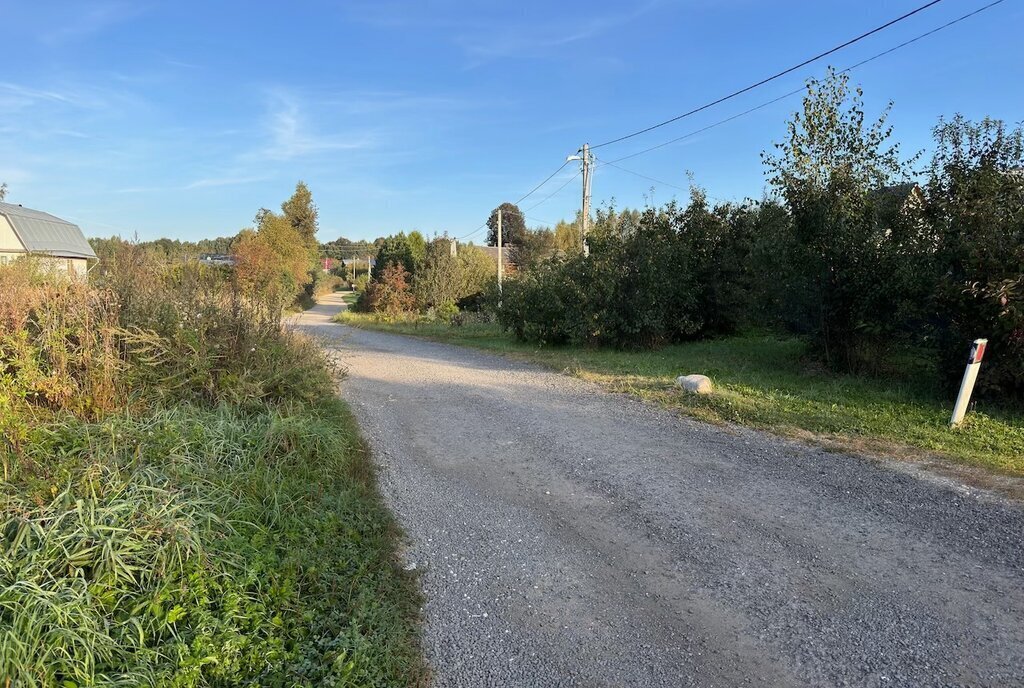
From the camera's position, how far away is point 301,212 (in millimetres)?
55406

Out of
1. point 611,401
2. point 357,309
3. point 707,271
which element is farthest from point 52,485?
point 357,309

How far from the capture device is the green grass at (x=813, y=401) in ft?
19.6

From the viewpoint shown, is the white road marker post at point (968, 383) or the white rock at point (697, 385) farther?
the white rock at point (697, 385)

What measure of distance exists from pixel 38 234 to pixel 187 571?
30.9 metres

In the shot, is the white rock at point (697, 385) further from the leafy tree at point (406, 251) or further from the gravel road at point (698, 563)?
the leafy tree at point (406, 251)

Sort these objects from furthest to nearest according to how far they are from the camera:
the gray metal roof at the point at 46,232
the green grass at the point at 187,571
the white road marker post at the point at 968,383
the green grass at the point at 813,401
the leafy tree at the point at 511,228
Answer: the leafy tree at the point at 511,228 < the gray metal roof at the point at 46,232 < the white road marker post at the point at 968,383 < the green grass at the point at 813,401 < the green grass at the point at 187,571

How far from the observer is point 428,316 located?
88.8ft

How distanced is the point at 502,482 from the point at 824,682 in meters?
3.01

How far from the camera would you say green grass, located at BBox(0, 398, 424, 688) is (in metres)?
2.50

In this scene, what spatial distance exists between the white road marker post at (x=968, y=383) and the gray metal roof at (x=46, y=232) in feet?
89.0

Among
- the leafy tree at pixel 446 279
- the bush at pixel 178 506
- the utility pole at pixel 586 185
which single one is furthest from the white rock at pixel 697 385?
the leafy tree at pixel 446 279

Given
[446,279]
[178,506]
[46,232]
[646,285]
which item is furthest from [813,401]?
[46,232]

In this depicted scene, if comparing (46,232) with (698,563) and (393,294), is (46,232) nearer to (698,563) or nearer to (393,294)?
(393,294)

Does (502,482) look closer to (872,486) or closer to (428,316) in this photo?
(872,486)
